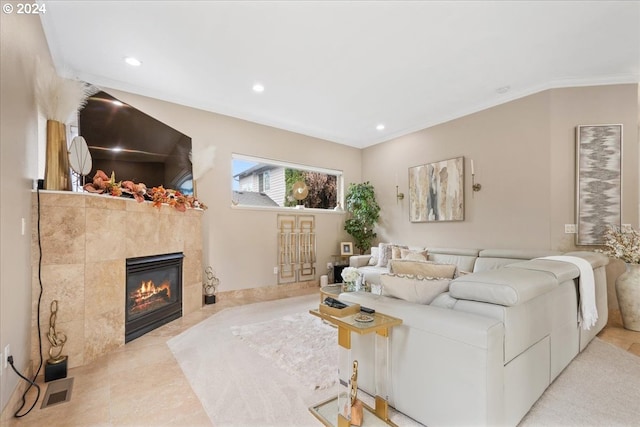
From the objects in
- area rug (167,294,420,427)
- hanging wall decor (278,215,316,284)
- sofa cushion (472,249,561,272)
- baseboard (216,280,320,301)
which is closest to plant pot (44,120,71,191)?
area rug (167,294,420,427)

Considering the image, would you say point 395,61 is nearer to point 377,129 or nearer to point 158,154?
point 377,129

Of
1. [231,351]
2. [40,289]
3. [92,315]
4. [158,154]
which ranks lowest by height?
[231,351]

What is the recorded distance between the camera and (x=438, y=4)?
7.77 ft

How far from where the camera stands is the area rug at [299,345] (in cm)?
A: 220

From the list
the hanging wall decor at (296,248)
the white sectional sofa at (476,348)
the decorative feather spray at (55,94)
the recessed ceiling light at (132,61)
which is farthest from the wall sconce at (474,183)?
the decorative feather spray at (55,94)

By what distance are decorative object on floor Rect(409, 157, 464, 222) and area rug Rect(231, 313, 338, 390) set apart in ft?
8.99

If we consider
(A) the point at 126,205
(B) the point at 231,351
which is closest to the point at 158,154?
(A) the point at 126,205

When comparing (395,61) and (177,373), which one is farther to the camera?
(395,61)

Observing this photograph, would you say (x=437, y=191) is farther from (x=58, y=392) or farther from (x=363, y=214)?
(x=58, y=392)

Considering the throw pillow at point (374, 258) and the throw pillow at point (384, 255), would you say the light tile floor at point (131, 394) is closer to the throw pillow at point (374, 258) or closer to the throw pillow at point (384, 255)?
the throw pillow at point (384, 255)

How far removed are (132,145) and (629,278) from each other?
552 centimetres

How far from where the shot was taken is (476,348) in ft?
4.46

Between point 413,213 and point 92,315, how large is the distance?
15.1ft

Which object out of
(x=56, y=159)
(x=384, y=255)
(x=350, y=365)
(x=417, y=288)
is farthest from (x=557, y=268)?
(x=56, y=159)
